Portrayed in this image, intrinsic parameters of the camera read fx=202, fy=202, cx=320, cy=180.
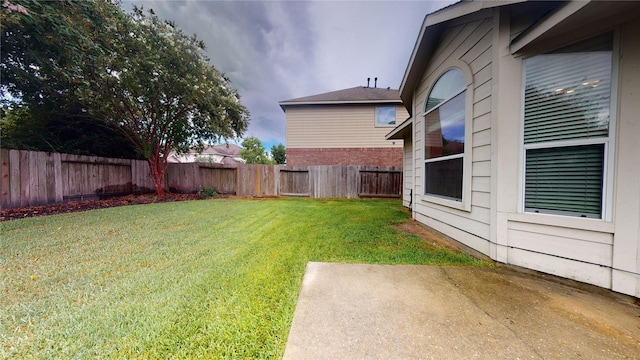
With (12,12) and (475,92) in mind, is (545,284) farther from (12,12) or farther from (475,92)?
(12,12)

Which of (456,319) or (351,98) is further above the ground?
(351,98)

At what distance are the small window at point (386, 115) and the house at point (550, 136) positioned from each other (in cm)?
846

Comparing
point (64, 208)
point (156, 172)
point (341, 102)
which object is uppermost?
point (341, 102)

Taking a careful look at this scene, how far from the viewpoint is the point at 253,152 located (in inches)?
1164

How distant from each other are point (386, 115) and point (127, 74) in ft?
37.3

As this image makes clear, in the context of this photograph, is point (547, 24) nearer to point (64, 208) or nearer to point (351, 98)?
point (351, 98)

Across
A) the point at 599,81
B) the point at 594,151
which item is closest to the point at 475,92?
the point at 599,81

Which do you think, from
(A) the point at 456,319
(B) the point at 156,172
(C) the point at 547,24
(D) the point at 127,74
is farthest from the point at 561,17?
(B) the point at 156,172

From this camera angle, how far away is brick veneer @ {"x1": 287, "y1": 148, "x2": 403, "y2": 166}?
38.3ft

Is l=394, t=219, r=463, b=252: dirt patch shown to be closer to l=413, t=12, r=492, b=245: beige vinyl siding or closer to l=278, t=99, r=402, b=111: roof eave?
l=413, t=12, r=492, b=245: beige vinyl siding

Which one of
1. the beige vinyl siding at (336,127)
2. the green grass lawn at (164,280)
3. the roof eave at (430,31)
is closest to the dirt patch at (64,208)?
the green grass lawn at (164,280)

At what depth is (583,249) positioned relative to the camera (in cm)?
213

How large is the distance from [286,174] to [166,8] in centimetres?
764

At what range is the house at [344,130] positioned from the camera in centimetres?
1168
